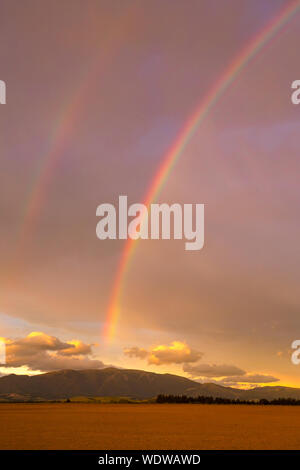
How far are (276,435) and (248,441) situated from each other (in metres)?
9.17

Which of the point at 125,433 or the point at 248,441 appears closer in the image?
the point at 248,441

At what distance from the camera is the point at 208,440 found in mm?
53906

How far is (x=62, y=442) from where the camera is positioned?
2016 inches

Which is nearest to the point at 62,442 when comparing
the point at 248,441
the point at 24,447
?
the point at 24,447
